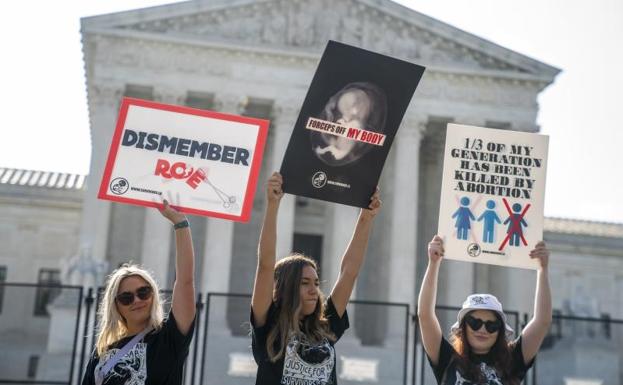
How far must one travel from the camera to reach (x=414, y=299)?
3916 centimetres

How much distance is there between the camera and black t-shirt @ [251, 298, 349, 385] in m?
6.18

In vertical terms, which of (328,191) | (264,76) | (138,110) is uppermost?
(264,76)

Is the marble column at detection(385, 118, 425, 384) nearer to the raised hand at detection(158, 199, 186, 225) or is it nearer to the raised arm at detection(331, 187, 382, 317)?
the raised arm at detection(331, 187, 382, 317)

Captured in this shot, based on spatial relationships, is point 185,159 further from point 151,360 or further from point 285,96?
point 285,96

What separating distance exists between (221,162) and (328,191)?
114 centimetres

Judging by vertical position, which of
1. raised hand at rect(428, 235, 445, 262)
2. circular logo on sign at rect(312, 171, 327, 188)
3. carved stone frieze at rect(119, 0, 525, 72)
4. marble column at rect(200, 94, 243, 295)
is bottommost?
marble column at rect(200, 94, 243, 295)

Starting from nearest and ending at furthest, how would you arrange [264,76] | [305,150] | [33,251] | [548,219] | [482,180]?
[305,150], [482,180], [264,76], [33,251], [548,219]

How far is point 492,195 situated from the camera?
329 inches

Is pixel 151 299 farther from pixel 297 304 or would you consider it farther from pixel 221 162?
pixel 221 162

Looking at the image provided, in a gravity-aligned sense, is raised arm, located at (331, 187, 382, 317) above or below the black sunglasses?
above

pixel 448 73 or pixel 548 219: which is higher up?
pixel 448 73

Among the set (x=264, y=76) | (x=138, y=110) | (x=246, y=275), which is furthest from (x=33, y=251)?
(x=138, y=110)

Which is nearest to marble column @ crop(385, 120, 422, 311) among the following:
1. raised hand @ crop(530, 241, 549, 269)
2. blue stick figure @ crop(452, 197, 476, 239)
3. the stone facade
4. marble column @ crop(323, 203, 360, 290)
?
marble column @ crop(323, 203, 360, 290)

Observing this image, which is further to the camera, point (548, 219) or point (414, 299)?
point (548, 219)
